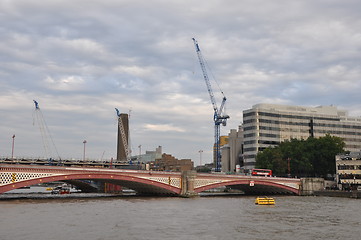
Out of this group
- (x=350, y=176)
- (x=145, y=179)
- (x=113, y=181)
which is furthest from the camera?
(x=350, y=176)

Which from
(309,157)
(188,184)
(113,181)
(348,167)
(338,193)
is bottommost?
(338,193)

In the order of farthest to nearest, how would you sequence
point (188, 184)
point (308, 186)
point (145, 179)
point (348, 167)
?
1. point (348, 167)
2. point (308, 186)
3. point (188, 184)
4. point (145, 179)

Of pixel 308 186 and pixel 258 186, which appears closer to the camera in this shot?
pixel 258 186

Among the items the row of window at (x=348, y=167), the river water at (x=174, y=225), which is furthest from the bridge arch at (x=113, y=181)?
the row of window at (x=348, y=167)

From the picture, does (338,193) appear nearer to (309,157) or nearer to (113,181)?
(309,157)

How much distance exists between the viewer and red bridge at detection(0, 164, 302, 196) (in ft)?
249

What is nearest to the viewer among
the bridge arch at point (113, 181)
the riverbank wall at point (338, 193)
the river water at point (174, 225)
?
the river water at point (174, 225)

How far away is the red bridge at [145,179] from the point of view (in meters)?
75.9

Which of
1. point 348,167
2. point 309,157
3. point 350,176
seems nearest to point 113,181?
point 348,167

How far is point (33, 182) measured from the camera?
254 feet

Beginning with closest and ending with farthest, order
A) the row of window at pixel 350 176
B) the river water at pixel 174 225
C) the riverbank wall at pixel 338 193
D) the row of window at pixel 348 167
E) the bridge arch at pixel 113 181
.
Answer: the river water at pixel 174 225 < the bridge arch at pixel 113 181 < the riverbank wall at pixel 338 193 < the row of window at pixel 350 176 < the row of window at pixel 348 167

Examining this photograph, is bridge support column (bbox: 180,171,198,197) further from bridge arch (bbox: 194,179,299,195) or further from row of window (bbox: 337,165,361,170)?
row of window (bbox: 337,165,361,170)

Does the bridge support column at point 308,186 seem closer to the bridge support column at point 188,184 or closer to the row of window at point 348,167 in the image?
the row of window at point 348,167

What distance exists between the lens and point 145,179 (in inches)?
3671
